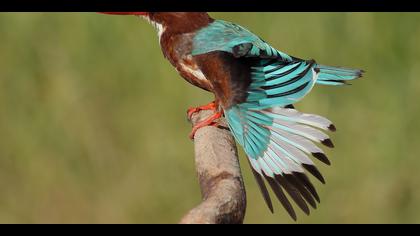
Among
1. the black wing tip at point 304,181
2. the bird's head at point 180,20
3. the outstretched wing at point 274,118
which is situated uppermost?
the bird's head at point 180,20

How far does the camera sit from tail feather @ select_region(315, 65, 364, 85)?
3.34 metres

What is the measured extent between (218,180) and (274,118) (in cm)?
69

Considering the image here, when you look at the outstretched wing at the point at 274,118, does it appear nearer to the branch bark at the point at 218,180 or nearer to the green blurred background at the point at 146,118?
the branch bark at the point at 218,180

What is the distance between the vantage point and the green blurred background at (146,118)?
14.1 feet

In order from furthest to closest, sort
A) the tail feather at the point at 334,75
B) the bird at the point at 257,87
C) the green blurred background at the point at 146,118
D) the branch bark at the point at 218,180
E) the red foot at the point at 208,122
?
1. the green blurred background at the point at 146,118
2. the tail feather at the point at 334,75
3. the red foot at the point at 208,122
4. the bird at the point at 257,87
5. the branch bark at the point at 218,180

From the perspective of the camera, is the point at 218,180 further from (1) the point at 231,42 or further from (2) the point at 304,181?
(1) the point at 231,42

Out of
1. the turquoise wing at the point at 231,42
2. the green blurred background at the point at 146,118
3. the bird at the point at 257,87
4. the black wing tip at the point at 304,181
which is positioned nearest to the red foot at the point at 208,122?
the bird at the point at 257,87

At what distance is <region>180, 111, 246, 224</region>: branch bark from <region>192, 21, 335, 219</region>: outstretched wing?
0.29ft

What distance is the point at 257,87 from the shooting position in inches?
127

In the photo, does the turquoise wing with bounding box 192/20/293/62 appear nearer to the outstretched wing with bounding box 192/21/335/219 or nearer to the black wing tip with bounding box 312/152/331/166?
the outstretched wing with bounding box 192/21/335/219

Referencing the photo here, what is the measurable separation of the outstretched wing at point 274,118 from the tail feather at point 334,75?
0.23 ft

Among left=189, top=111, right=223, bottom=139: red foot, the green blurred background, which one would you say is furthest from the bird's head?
the green blurred background

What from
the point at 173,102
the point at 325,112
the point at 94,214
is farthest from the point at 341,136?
the point at 94,214

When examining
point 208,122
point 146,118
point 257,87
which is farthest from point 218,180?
point 146,118
